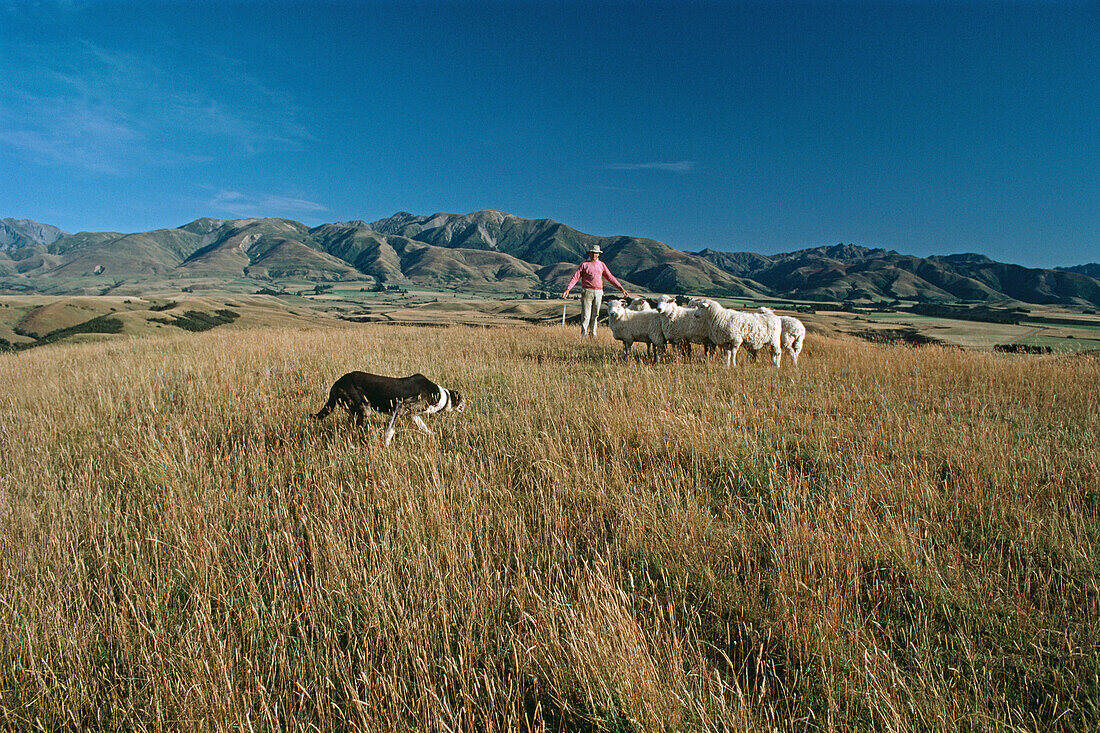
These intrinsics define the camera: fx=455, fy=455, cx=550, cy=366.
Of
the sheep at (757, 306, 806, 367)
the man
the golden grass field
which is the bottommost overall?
the golden grass field

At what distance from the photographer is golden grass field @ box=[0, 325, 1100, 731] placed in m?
1.91

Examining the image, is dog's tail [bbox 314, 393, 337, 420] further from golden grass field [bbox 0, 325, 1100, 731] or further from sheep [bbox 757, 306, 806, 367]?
sheep [bbox 757, 306, 806, 367]

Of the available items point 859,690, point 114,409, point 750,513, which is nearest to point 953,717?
point 859,690

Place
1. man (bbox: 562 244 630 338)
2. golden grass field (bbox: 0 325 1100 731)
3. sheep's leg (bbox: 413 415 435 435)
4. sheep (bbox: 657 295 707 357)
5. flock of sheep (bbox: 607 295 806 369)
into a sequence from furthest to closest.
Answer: man (bbox: 562 244 630 338) → sheep (bbox: 657 295 707 357) → flock of sheep (bbox: 607 295 806 369) → sheep's leg (bbox: 413 415 435 435) → golden grass field (bbox: 0 325 1100 731)

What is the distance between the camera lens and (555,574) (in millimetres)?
2752

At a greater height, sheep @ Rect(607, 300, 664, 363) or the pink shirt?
the pink shirt

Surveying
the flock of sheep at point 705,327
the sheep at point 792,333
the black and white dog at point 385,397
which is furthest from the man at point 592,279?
the black and white dog at point 385,397

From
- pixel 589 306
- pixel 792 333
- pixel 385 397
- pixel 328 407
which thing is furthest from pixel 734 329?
pixel 328 407

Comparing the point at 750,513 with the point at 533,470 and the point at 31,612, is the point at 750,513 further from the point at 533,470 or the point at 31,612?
the point at 31,612

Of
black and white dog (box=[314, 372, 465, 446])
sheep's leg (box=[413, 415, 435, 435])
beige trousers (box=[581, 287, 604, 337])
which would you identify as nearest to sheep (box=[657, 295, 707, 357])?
beige trousers (box=[581, 287, 604, 337])

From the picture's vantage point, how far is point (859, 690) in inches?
76.1

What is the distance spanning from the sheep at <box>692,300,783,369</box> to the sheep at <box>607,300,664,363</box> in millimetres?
990

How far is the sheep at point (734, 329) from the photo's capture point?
9.71 m

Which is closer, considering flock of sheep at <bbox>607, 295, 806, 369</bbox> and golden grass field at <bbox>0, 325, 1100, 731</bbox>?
golden grass field at <bbox>0, 325, 1100, 731</bbox>
